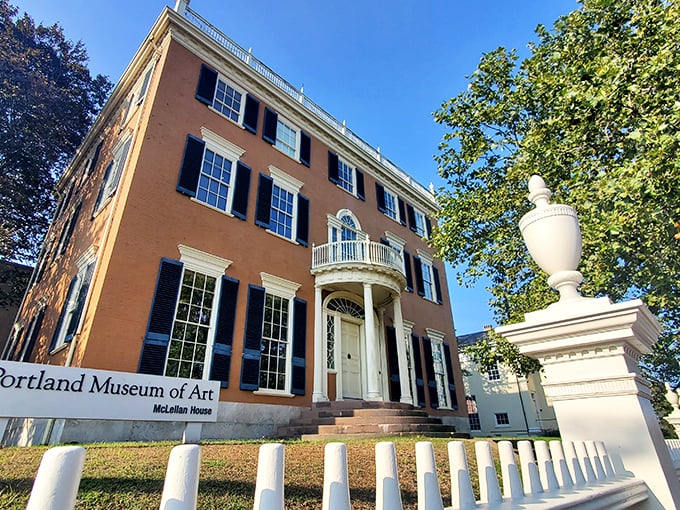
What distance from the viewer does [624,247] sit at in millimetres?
6598

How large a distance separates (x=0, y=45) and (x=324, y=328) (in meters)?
15.7

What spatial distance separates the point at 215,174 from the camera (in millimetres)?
10281

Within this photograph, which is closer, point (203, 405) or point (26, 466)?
point (26, 466)

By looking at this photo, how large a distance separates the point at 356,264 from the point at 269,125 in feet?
18.7

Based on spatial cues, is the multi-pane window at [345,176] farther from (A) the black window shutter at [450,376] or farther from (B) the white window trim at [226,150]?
(A) the black window shutter at [450,376]

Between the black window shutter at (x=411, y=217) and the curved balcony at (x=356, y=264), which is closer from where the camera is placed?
the curved balcony at (x=356, y=264)

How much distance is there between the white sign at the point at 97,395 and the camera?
172 inches

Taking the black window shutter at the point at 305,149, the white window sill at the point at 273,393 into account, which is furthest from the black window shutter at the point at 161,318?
the black window shutter at the point at 305,149

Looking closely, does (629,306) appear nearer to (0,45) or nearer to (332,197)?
(332,197)

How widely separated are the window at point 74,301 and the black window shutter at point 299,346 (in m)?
5.13

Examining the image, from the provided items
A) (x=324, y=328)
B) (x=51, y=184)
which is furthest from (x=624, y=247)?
(x=51, y=184)

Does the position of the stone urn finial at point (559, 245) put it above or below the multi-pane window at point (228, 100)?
below

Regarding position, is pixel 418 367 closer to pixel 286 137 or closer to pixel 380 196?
pixel 380 196

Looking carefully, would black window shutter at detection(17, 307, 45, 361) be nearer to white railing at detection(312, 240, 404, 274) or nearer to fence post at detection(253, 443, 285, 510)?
white railing at detection(312, 240, 404, 274)
